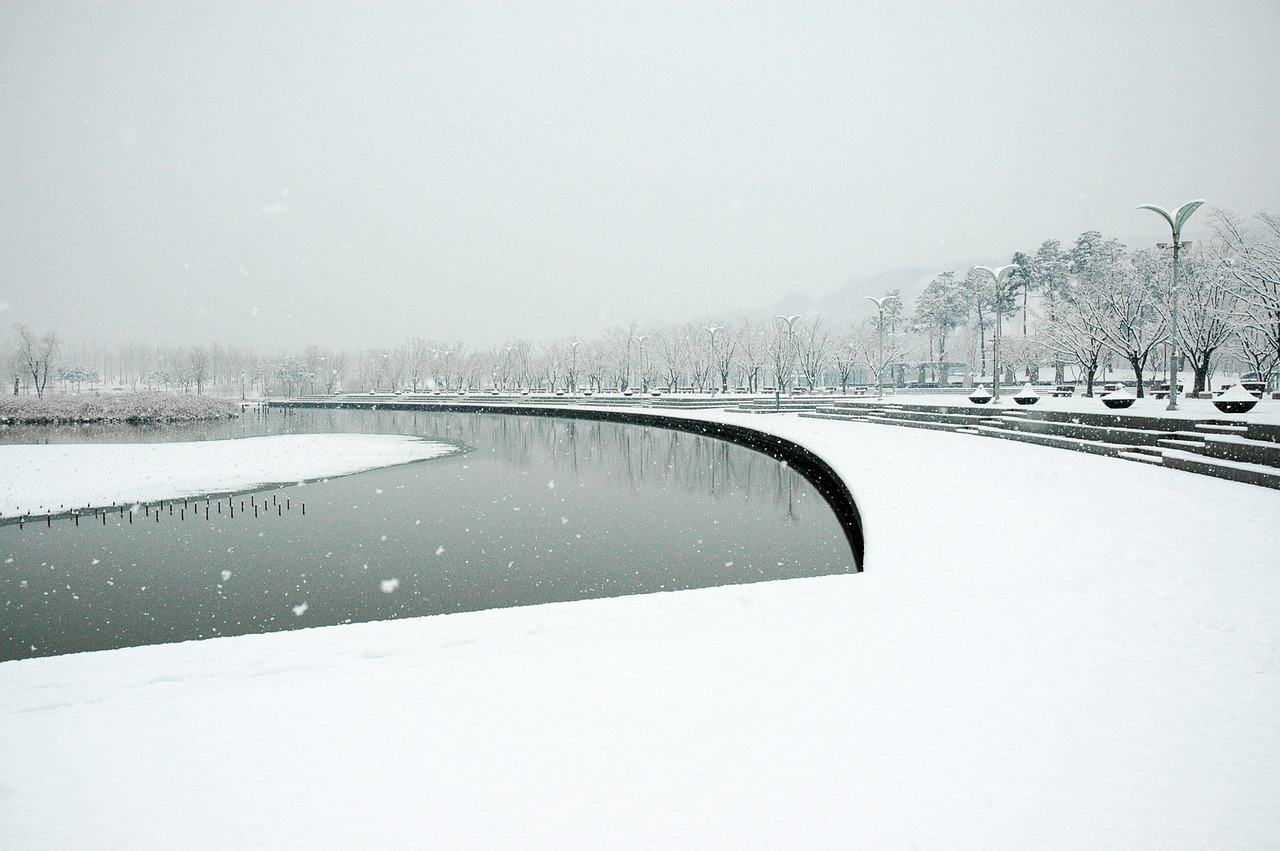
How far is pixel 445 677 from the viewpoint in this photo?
176 inches

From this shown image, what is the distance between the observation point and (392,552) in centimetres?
1210

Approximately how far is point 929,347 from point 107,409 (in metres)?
96.4

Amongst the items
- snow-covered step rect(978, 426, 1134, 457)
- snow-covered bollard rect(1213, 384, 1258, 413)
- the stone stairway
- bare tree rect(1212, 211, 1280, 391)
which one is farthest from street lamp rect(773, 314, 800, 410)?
snow-covered bollard rect(1213, 384, 1258, 413)

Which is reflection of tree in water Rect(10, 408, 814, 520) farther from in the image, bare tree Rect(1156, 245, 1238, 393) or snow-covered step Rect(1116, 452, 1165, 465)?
bare tree Rect(1156, 245, 1238, 393)

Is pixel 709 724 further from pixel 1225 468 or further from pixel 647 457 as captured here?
pixel 647 457

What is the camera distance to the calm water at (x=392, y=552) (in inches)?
358

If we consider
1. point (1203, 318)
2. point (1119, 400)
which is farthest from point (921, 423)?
point (1203, 318)

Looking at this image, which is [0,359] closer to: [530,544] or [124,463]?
[124,463]

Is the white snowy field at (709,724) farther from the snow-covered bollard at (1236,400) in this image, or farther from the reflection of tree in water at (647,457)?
the snow-covered bollard at (1236,400)

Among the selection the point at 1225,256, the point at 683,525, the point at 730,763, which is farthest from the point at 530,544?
the point at 1225,256

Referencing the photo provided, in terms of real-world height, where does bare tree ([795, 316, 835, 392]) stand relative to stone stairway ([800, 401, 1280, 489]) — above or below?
above

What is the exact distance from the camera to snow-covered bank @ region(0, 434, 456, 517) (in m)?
17.6

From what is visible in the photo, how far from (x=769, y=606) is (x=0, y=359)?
16016 cm

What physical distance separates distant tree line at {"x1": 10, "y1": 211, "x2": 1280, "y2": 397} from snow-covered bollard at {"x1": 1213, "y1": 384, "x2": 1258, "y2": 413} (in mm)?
9859
